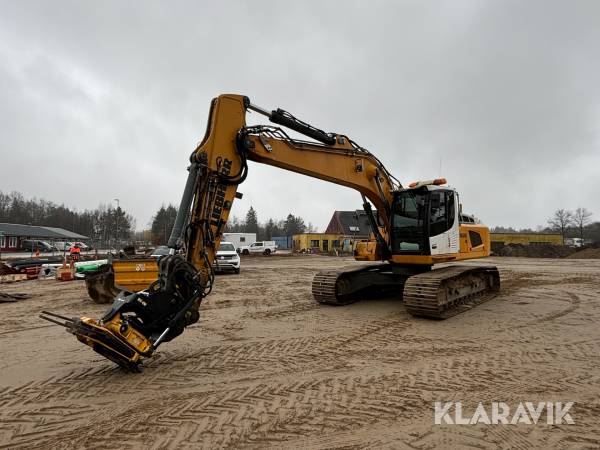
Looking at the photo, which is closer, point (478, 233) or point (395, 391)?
point (395, 391)

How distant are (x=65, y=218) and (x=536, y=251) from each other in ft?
300

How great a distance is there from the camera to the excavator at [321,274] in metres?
4.83

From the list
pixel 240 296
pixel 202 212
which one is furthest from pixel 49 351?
pixel 240 296

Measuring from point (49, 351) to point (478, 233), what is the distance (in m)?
9.91

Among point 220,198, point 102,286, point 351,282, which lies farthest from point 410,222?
point 102,286

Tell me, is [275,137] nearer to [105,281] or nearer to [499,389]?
[499,389]

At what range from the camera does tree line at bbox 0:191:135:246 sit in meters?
77.1

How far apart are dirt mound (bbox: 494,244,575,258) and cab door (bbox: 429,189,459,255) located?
3852 cm

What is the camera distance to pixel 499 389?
173 inches

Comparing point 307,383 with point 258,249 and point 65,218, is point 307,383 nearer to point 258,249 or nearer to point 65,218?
point 258,249

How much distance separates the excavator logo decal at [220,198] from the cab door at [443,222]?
507cm

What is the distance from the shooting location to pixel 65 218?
286ft

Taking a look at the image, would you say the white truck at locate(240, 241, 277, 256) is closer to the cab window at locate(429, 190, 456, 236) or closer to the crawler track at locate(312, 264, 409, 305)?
the crawler track at locate(312, 264, 409, 305)

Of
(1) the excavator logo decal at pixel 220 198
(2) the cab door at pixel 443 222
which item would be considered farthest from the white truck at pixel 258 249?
(1) the excavator logo decal at pixel 220 198
